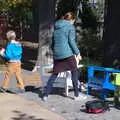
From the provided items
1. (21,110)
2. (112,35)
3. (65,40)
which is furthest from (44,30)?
(21,110)

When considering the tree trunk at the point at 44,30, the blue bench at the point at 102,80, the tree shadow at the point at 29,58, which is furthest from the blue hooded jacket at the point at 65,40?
the tree shadow at the point at 29,58

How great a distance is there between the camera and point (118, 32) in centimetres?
1188

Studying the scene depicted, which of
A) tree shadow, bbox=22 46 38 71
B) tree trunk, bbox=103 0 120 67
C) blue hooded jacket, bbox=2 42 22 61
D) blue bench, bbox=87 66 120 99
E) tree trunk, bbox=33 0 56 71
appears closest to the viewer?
blue bench, bbox=87 66 120 99

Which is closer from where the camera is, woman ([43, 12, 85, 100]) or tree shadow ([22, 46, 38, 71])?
woman ([43, 12, 85, 100])

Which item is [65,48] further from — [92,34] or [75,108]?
[92,34]

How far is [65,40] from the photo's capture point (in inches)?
395

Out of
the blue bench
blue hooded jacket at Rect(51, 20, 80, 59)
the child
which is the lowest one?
the blue bench

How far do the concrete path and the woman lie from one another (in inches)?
24.5

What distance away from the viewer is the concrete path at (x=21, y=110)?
8922 millimetres

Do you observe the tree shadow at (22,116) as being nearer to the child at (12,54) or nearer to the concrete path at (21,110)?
the concrete path at (21,110)

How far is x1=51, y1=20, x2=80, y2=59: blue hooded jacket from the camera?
32.7 ft

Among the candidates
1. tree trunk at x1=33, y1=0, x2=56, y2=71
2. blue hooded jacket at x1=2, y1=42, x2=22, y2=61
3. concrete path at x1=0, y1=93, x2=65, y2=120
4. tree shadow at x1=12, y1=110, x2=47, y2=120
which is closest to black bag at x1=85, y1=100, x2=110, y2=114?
concrete path at x1=0, y1=93, x2=65, y2=120

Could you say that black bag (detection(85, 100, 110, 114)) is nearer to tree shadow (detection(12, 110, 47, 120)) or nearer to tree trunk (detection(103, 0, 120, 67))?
tree shadow (detection(12, 110, 47, 120))

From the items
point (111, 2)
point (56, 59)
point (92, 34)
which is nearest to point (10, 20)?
point (92, 34)
